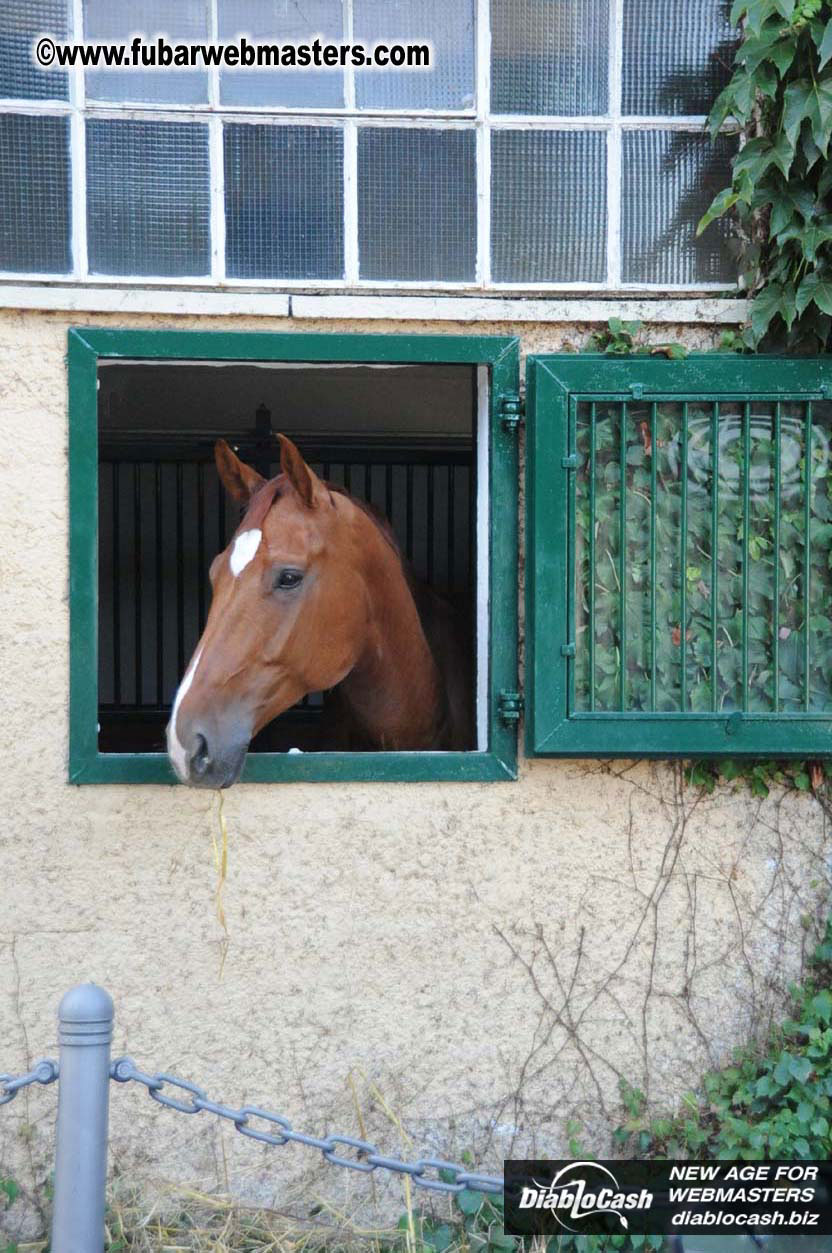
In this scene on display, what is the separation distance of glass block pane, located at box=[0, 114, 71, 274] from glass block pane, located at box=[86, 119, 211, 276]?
0.07m

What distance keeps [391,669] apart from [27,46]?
6.95ft

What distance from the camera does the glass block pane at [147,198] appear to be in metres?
3.64

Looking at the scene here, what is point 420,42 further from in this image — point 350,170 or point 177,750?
point 177,750

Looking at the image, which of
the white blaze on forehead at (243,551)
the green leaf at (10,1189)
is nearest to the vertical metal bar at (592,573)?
the white blaze on forehead at (243,551)

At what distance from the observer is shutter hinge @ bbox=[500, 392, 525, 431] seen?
3596 millimetres

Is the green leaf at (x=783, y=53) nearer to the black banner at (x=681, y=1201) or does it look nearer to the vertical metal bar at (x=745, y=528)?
the vertical metal bar at (x=745, y=528)

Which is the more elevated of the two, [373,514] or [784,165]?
[784,165]

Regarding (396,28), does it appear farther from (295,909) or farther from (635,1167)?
(635,1167)

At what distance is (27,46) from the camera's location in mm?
3602

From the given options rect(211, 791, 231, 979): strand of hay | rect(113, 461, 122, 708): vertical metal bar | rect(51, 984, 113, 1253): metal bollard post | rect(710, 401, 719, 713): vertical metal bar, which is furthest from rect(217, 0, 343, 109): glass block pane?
rect(113, 461, 122, 708): vertical metal bar

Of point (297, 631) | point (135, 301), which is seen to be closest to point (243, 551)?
point (297, 631)

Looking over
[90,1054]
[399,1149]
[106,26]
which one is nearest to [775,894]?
[399,1149]

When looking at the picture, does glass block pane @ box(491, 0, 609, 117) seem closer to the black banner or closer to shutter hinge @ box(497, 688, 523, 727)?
shutter hinge @ box(497, 688, 523, 727)

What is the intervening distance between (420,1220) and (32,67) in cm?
340
